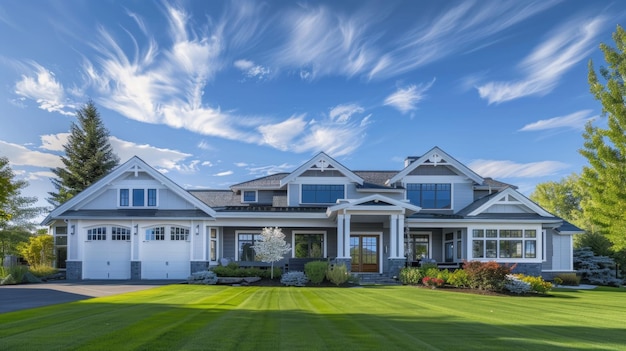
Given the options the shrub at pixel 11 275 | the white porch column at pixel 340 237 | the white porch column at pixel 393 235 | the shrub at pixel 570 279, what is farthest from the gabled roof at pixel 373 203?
the shrub at pixel 11 275

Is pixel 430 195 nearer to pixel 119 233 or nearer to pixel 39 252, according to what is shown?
pixel 119 233

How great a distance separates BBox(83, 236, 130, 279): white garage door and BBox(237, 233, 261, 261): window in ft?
21.0

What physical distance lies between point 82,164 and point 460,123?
36.6 meters

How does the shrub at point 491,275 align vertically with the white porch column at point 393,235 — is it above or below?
below

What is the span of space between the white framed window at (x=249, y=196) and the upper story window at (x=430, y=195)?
1004cm

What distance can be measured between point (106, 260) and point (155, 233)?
10.2 feet

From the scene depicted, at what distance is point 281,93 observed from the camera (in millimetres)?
23297

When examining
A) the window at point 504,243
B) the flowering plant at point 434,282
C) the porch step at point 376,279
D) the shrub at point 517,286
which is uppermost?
the window at point 504,243

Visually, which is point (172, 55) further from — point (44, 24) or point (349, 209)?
point (349, 209)

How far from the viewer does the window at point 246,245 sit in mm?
24953

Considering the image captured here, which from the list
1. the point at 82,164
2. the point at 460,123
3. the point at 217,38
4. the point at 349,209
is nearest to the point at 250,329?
the point at 349,209

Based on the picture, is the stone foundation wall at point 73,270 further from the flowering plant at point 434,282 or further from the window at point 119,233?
the flowering plant at point 434,282

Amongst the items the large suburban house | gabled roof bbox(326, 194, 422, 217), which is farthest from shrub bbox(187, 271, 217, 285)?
gabled roof bbox(326, 194, 422, 217)

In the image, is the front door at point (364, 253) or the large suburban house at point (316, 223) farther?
the front door at point (364, 253)
